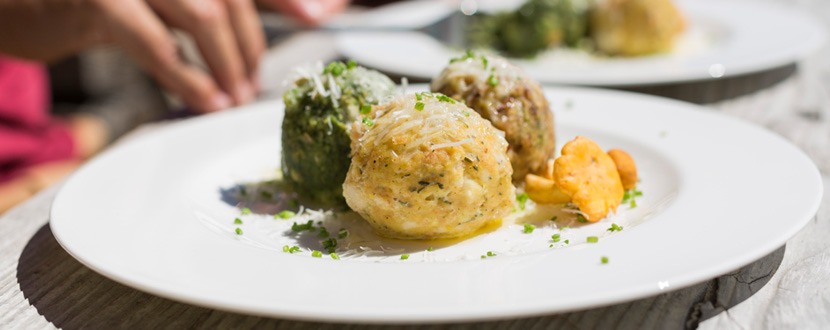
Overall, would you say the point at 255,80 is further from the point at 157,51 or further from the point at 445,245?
the point at 445,245

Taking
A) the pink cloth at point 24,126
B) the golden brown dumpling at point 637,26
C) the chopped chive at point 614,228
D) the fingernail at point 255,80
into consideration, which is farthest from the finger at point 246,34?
the chopped chive at point 614,228

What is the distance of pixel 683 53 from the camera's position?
3.66 m

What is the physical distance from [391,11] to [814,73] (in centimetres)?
223

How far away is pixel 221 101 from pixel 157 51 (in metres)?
0.31

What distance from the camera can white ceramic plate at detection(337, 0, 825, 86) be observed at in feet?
9.80

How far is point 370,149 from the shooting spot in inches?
67.2

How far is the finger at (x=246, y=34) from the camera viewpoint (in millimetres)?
3354

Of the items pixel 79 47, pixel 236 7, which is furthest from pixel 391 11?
pixel 79 47

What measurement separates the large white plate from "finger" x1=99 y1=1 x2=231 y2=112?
665mm

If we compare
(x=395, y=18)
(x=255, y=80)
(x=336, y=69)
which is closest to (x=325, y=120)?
(x=336, y=69)

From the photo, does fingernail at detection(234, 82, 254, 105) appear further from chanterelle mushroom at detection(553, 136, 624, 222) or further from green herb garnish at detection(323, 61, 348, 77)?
chanterelle mushroom at detection(553, 136, 624, 222)

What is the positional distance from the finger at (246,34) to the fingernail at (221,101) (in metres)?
0.20

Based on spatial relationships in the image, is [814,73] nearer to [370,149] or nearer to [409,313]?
[370,149]

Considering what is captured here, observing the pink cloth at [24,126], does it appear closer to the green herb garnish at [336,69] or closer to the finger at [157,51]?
the finger at [157,51]
